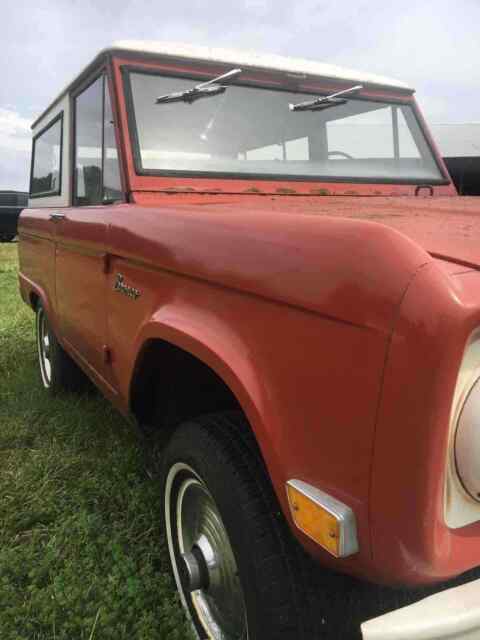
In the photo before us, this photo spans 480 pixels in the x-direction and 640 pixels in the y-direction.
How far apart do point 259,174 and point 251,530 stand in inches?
64.5

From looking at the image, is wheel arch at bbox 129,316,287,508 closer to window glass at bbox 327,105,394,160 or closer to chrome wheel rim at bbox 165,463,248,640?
chrome wheel rim at bbox 165,463,248,640

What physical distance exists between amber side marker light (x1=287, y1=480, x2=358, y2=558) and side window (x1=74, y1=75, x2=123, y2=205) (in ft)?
5.15

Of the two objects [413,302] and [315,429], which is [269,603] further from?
[413,302]

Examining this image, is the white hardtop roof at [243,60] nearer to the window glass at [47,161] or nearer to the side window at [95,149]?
the side window at [95,149]

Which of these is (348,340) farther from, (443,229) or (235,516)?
(235,516)

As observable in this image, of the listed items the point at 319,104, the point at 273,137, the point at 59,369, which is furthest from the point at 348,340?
the point at 59,369

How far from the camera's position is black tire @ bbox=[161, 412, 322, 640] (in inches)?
51.4

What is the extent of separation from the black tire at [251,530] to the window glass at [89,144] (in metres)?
1.52

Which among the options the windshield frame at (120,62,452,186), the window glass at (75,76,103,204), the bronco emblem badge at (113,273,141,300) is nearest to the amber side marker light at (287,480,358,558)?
the bronco emblem badge at (113,273,141,300)

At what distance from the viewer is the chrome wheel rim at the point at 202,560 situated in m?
1.61

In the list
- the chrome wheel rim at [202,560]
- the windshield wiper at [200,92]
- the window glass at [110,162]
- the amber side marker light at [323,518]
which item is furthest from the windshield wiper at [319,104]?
the amber side marker light at [323,518]

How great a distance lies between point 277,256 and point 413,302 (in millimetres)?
375

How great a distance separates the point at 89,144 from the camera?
2.91 m

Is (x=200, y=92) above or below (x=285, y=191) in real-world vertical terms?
above
